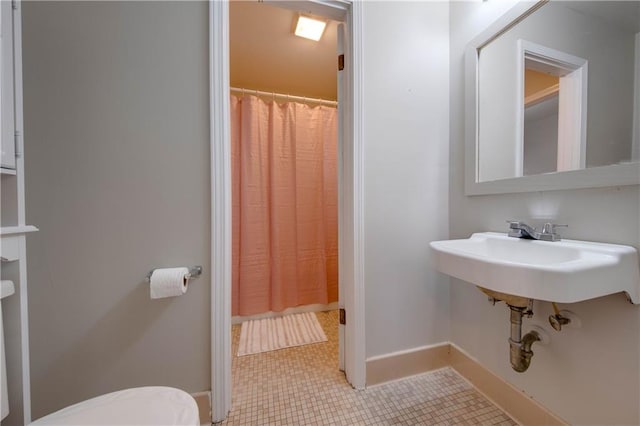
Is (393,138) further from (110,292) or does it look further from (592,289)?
(110,292)

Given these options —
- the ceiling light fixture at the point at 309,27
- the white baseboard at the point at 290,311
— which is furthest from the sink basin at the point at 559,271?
the ceiling light fixture at the point at 309,27

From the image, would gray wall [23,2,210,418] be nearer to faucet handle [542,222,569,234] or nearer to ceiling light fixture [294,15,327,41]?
ceiling light fixture [294,15,327,41]

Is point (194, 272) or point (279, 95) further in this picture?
point (279, 95)

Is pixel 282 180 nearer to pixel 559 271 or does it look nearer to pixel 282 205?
pixel 282 205

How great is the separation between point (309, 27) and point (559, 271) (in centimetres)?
174

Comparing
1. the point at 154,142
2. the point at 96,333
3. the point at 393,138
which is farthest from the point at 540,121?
the point at 96,333

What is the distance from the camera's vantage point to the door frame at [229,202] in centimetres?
94

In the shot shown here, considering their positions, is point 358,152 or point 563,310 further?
point 358,152

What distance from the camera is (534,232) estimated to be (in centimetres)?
85

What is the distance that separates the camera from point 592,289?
0.60m

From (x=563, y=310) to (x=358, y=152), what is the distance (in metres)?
1.00

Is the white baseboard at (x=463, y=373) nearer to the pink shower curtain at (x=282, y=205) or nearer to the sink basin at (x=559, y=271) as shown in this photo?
the sink basin at (x=559, y=271)

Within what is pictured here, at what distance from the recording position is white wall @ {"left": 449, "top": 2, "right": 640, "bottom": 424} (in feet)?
2.24

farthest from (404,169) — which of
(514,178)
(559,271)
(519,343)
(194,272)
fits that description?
(194,272)
